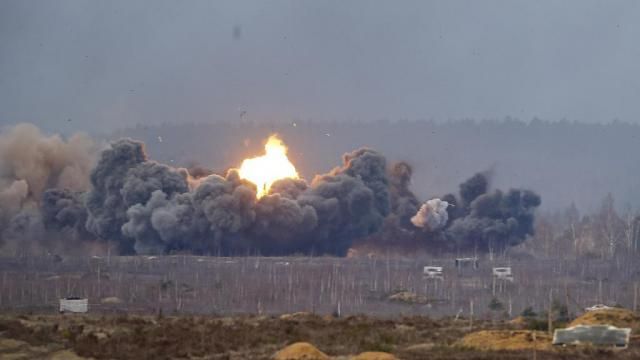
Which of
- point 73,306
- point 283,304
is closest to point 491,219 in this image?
point 283,304

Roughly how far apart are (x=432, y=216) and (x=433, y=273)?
107ft

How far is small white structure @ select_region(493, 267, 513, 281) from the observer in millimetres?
132738

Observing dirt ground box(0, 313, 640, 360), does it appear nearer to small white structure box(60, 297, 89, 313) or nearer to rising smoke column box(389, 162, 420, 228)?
small white structure box(60, 297, 89, 313)

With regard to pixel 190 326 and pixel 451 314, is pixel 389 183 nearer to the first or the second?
pixel 451 314

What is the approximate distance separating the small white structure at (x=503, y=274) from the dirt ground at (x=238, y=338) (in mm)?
50741

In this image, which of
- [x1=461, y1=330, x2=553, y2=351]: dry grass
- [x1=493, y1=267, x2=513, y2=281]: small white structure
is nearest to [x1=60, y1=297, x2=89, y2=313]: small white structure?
[x1=461, y1=330, x2=553, y2=351]: dry grass

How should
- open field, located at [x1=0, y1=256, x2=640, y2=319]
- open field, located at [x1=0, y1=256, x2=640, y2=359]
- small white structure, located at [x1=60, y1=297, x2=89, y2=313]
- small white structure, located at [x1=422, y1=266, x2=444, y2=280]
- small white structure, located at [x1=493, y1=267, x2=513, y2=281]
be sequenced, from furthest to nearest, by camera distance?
small white structure, located at [x1=422, y1=266, x2=444, y2=280] → small white structure, located at [x1=493, y1=267, x2=513, y2=281] → open field, located at [x1=0, y1=256, x2=640, y2=319] → small white structure, located at [x1=60, y1=297, x2=89, y2=313] → open field, located at [x1=0, y1=256, x2=640, y2=359]

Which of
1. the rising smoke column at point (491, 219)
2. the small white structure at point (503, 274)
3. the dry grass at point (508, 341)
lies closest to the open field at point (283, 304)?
the dry grass at point (508, 341)

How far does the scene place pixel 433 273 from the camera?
439 feet

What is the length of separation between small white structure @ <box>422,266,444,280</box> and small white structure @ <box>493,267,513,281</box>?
6.72m

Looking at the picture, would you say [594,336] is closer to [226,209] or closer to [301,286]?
[301,286]

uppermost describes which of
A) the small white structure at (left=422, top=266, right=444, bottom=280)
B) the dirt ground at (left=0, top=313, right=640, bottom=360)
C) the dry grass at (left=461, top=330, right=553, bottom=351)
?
the small white structure at (left=422, top=266, right=444, bottom=280)

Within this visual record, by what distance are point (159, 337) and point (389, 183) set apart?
109550mm

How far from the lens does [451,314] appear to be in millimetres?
100125
